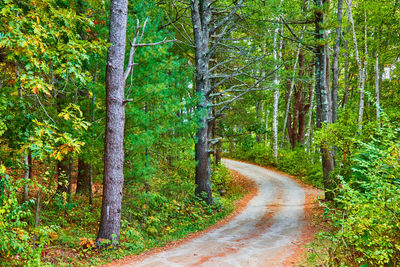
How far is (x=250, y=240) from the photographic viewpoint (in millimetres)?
8180

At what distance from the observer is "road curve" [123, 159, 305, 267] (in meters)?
6.32

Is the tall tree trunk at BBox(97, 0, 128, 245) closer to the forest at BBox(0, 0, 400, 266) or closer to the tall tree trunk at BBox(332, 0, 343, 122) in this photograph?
the forest at BBox(0, 0, 400, 266)

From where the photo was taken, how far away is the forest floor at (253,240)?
6.34 meters

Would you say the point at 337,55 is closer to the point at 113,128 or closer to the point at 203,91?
the point at 203,91

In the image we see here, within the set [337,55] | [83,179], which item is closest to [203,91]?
[83,179]

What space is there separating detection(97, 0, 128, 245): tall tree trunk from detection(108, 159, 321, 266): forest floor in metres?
1.25

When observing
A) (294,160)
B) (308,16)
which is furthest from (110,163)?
(294,160)

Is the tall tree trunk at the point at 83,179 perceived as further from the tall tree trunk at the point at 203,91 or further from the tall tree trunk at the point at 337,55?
the tall tree trunk at the point at 337,55

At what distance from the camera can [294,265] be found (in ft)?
19.5

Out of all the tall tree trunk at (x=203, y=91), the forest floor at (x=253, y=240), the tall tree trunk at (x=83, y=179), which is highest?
the tall tree trunk at (x=203, y=91)

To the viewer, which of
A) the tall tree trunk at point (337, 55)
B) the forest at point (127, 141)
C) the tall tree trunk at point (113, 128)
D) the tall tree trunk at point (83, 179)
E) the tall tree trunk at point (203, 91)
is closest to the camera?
the forest at point (127, 141)

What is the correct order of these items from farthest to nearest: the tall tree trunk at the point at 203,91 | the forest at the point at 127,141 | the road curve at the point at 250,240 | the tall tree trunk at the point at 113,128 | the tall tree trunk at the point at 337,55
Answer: the tall tree trunk at the point at 337,55 < the tall tree trunk at the point at 203,91 < the tall tree trunk at the point at 113,128 < the road curve at the point at 250,240 < the forest at the point at 127,141

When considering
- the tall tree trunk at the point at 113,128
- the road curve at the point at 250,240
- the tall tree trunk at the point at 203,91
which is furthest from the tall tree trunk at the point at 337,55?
the tall tree trunk at the point at 113,128

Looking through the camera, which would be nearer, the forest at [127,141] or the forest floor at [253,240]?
the forest at [127,141]
